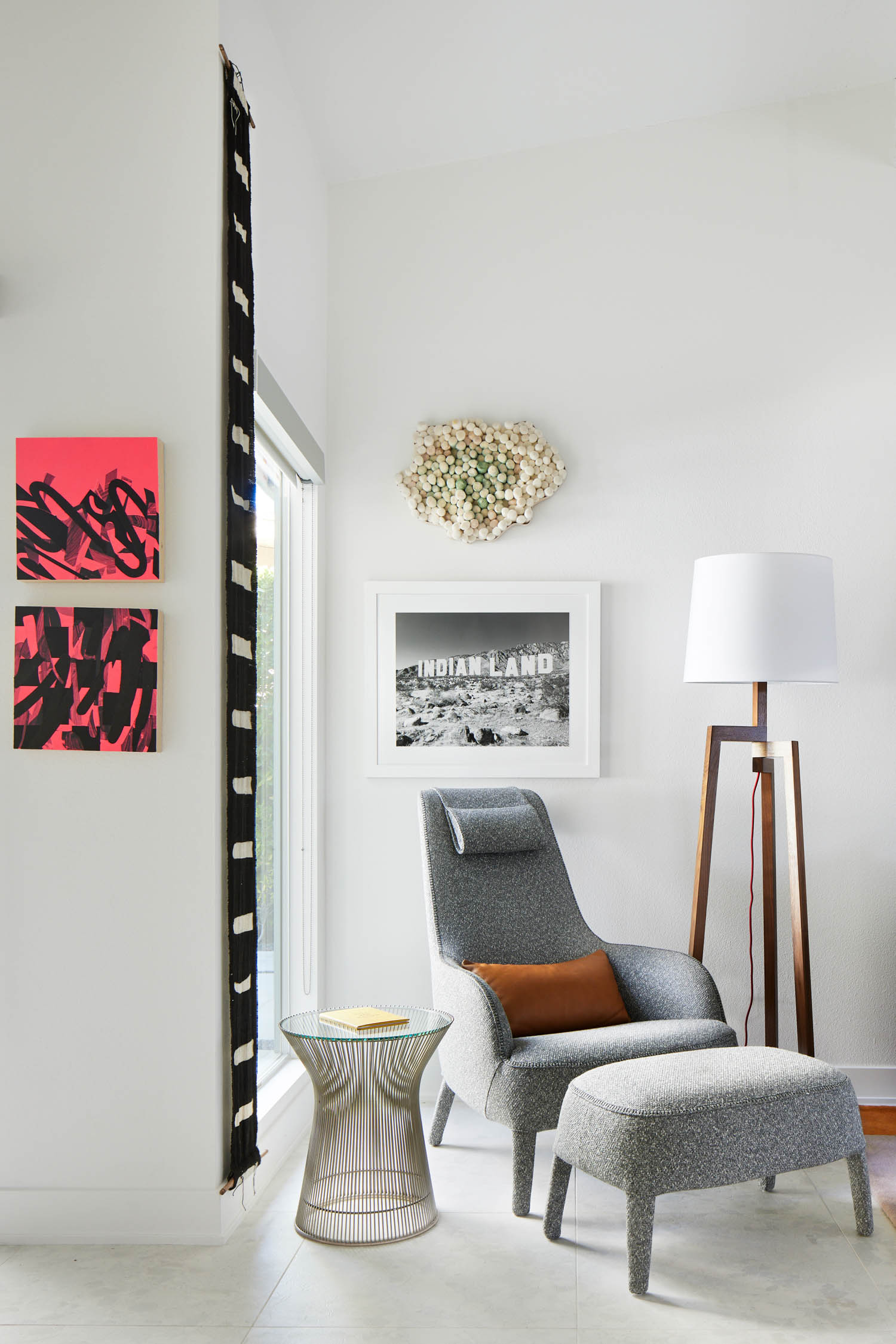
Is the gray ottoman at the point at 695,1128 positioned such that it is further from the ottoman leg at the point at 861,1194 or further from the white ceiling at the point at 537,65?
the white ceiling at the point at 537,65

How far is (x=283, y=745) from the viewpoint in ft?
11.0

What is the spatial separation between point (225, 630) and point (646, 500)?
5.36ft

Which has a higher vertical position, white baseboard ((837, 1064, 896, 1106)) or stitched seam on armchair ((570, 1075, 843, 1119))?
stitched seam on armchair ((570, 1075, 843, 1119))

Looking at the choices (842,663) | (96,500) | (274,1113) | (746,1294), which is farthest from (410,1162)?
(842,663)

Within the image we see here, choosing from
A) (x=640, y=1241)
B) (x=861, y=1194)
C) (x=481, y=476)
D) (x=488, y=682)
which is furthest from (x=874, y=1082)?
(x=481, y=476)

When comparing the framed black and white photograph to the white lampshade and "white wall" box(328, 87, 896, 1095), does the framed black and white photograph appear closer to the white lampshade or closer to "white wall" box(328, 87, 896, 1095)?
"white wall" box(328, 87, 896, 1095)

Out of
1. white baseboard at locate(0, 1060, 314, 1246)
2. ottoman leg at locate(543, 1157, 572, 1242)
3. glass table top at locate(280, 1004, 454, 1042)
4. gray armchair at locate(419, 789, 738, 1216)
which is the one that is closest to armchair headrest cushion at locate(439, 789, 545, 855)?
gray armchair at locate(419, 789, 738, 1216)

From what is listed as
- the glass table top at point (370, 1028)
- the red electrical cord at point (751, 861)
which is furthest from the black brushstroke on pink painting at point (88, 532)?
the red electrical cord at point (751, 861)

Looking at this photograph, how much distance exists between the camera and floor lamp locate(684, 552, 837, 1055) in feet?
9.76

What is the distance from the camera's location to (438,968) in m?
2.96

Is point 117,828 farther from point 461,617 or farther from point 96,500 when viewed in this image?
point 461,617

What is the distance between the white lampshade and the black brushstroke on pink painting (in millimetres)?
1527

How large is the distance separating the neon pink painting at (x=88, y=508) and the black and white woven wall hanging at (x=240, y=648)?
179 mm

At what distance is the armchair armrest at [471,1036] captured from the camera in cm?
260
